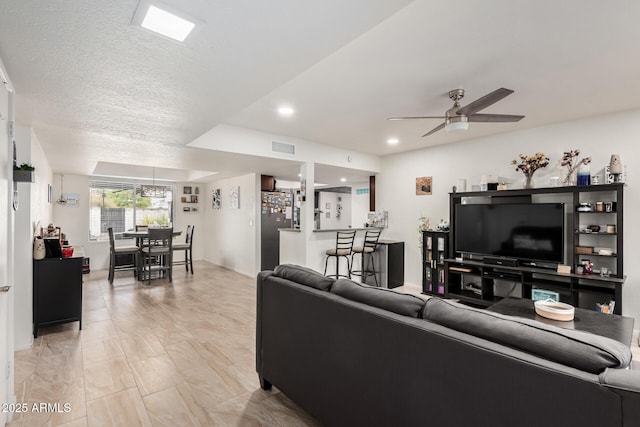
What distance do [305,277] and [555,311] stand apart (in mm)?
2014

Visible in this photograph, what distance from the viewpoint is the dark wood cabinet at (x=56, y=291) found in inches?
132

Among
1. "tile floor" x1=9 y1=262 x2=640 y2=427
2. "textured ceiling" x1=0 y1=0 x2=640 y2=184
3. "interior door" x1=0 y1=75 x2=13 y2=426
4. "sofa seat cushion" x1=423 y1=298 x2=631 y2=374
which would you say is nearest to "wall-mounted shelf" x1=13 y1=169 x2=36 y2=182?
"interior door" x1=0 y1=75 x2=13 y2=426

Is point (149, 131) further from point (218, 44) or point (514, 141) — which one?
point (514, 141)

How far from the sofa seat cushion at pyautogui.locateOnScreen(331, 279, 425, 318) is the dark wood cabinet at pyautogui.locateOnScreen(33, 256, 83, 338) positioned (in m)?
3.34

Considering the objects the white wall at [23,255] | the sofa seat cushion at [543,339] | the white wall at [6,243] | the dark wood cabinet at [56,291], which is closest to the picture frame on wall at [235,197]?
the dark wood cabinet at [56,291]

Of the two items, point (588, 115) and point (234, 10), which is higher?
point (588, 115)

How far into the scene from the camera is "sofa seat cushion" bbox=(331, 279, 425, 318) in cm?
149

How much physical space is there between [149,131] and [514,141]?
4.76m

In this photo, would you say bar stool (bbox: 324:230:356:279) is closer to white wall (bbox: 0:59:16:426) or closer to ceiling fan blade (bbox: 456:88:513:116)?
ceiling fan blade (bbox: 456:88:513:116)

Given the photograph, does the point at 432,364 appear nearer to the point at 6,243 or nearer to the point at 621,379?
the point at 621,379

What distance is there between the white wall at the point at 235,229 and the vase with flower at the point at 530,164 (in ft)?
15.2

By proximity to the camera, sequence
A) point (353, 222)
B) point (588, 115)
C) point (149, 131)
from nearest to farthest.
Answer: point (149, 131) → point (588, 115) → point (353, 222)

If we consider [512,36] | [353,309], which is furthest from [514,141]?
[353,309]

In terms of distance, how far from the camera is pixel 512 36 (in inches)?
81.4
